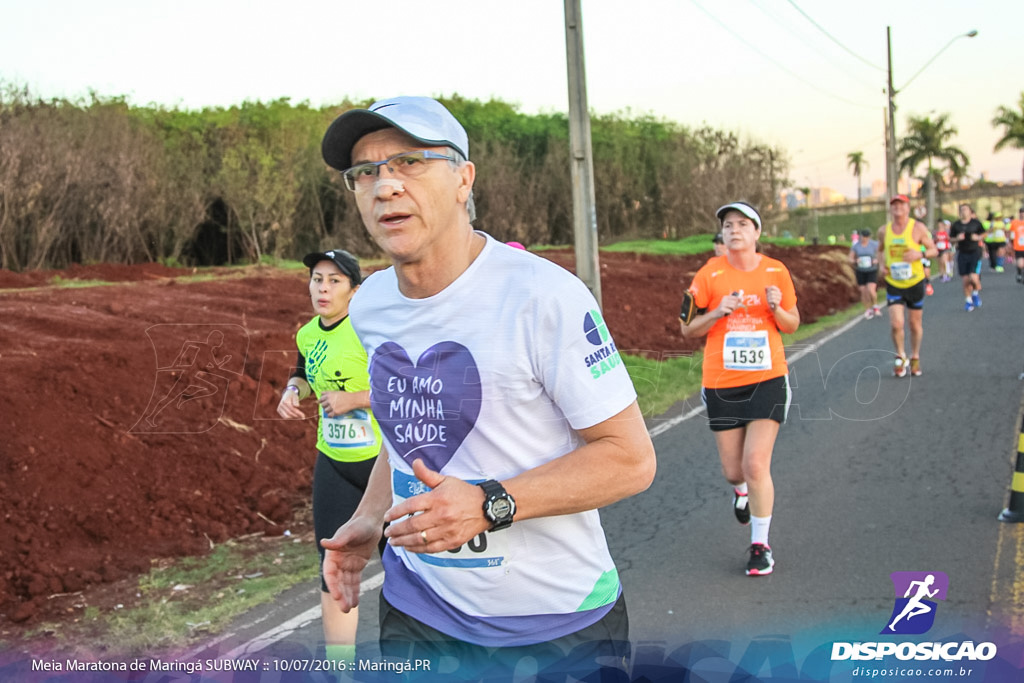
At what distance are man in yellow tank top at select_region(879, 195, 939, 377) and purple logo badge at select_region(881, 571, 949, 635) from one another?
7.23 meters

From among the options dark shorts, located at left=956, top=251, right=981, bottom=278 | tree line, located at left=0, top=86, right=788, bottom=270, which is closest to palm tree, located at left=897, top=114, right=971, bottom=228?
tree line, located at left=0, top=86, right=788, bottom=270

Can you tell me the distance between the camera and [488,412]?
7.88 feet

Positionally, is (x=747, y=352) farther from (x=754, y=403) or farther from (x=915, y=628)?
(x=915, y=628)

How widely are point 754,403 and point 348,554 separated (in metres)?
3.66

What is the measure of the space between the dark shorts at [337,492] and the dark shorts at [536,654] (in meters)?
1.95

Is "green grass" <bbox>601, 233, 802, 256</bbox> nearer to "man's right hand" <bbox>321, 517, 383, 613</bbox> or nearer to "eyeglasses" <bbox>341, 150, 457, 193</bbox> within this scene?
"man's right hand" <bbox>321, 517, 383, 613</bbox>

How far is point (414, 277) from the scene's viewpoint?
255 cm

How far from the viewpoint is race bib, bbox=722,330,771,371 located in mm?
6055

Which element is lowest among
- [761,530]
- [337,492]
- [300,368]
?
[761,530]

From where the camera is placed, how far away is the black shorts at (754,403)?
601 centimetres

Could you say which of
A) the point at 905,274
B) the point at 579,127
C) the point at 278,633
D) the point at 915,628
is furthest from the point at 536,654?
the point at 905,274

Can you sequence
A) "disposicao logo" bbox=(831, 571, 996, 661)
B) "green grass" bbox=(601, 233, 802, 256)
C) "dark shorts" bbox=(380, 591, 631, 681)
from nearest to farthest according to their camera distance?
"dark shorts" bbox=(380, 591, 631, 681) < "disposicao logo" bbox=(831, 571, 996, 661) < "green grass" bbox=(601, 233, 802, 256)

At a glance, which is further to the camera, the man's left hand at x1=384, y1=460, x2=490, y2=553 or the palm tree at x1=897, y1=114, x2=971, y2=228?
Result: the palm tree at x1=897, y1=114, x2=971, y2=228

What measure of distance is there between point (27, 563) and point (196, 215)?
88.5 feet
